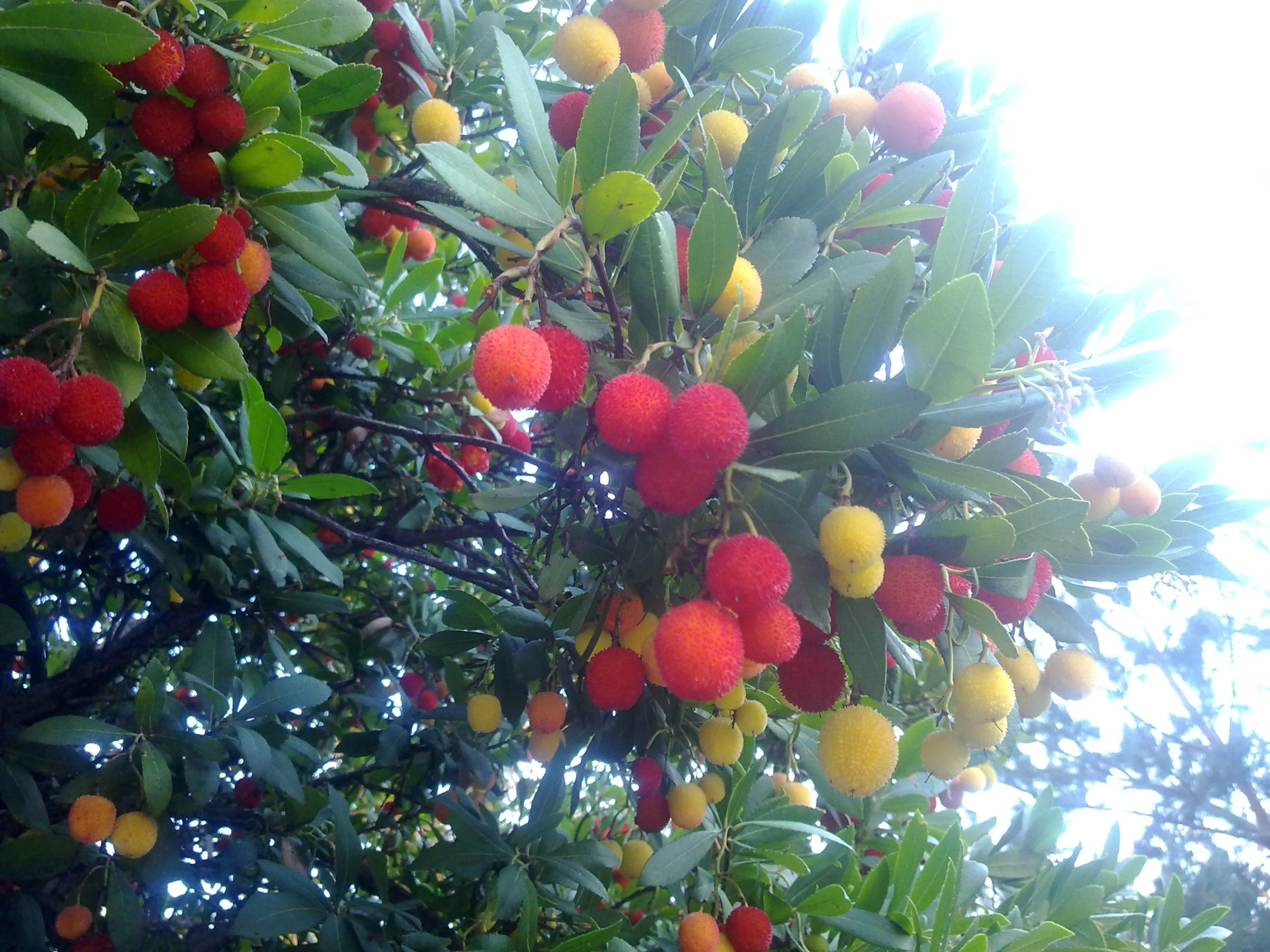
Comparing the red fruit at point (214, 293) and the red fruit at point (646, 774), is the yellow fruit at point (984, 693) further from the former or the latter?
the red fruit at point (214, 293)

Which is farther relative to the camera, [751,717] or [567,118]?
[751,717]

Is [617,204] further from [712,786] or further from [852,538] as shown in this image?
[712,786]

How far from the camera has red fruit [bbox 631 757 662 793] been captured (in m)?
1.31

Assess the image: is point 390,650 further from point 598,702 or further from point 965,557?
point 965,557

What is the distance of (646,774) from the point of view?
1.31m

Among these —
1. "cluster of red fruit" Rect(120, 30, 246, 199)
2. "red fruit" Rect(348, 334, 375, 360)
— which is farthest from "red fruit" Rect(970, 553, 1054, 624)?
"red fruit" Rect(348, 334, 375, 360)

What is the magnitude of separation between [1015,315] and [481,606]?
0.94 metres

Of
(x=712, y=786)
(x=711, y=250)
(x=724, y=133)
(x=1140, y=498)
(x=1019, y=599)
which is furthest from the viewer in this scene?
(x=712, y=786)

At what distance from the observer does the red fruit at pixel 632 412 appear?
0.72m

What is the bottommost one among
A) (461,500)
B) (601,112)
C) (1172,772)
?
(1172,772)

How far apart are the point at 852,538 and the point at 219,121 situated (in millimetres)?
842

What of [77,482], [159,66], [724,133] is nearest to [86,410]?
[77,482]

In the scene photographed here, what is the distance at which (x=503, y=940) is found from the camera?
4.47 ft

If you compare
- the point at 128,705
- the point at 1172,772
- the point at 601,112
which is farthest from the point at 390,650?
the point at 1172,772
